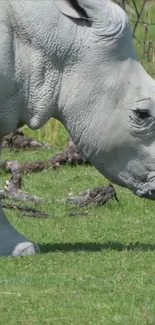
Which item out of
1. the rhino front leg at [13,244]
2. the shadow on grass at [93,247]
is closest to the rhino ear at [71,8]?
the rhino front leg at [13,244]

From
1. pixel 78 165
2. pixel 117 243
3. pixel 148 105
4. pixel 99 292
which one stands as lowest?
pixel 78 165

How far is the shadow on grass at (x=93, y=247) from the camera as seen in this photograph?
9.85 metres

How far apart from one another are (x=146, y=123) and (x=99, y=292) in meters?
1.40

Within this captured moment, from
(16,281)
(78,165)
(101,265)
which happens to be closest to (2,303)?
(16,281)

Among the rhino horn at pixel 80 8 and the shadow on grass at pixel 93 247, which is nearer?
the rhino horn at pixel 80 8

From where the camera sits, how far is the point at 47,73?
9.16 meters

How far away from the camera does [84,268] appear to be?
9.11 metres

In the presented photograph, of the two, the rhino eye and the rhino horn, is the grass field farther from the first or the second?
the rhino horn

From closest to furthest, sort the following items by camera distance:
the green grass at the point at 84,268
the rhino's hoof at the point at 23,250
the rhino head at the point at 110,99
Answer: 1. the green grass at the point at 84,268
2. the rhino head at the point at 110,99
3. the rhino's hoof at the point at 23,250

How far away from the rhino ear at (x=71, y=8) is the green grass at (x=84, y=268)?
161 cm

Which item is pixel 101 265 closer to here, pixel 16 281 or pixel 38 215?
pixel 16 281

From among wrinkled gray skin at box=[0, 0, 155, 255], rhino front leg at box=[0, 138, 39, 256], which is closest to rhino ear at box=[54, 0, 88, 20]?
wrinkled gray skin at box=[0, 0, 155, 255]

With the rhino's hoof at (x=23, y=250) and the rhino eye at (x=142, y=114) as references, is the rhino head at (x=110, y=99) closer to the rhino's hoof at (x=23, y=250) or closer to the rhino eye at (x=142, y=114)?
the rhino eye at (x=142, y=114)

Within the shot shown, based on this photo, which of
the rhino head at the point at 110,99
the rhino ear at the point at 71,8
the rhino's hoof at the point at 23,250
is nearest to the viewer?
the rhino ear at the point at 71,8
